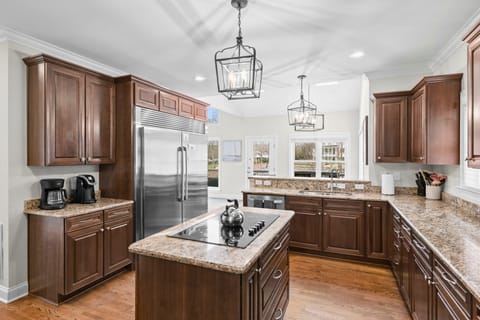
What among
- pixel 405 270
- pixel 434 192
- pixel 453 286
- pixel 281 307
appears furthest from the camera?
pixel 434 192

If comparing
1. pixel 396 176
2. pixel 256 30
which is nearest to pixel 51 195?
pixel 256 30

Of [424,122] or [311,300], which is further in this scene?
[424,122]

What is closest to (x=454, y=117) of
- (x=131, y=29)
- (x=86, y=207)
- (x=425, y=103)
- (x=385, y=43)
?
(x=425, y=103)

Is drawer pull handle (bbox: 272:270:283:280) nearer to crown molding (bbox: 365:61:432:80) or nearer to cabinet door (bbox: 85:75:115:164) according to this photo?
cabinet door (bbox: 85:75:115:164)

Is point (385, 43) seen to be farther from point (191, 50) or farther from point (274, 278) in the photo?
point (274, 278)

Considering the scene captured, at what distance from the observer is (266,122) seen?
8719 mm

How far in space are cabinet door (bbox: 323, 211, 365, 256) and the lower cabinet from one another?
2760 mm

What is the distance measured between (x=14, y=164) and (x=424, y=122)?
14.2 ft

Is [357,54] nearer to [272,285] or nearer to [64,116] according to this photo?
[272,285]

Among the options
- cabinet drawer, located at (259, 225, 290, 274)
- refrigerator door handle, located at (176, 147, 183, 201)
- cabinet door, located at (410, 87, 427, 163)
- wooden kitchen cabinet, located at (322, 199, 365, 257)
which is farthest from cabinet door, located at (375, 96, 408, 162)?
refrigerator door handle, located at (176, 147, 183, 201)

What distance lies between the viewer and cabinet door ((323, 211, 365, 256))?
11.6 feet

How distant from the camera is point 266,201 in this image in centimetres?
405

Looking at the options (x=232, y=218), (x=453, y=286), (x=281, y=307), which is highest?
(x=232, y=218)

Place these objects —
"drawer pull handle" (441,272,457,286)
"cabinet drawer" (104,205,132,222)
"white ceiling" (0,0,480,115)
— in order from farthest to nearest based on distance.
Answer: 1. "cabinet drawer" (104,205,132,222)
2. "white ceiling" (0,0,480,115)
3. "drawer pull handle" (441,272,457,286)
